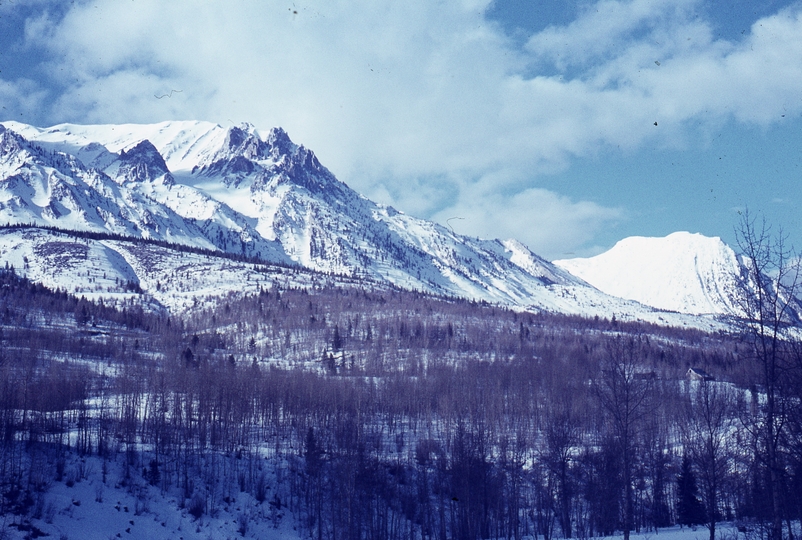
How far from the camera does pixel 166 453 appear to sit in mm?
56000

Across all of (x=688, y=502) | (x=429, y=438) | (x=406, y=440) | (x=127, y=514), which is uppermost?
(x=429, y=438)

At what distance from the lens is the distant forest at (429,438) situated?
112 feet

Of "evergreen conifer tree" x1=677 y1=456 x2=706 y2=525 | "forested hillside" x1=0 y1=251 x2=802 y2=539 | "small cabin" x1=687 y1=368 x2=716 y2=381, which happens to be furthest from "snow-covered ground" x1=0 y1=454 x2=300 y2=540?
"small cabin" x1=687 y1=368 x2=716 y2=381

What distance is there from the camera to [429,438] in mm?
74375

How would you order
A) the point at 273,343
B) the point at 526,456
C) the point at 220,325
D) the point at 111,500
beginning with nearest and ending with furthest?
1. the point at 111,500
2. the point at 526,456
3. the point at 273,343
4. the point at 220,325

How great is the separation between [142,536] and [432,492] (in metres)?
29.2

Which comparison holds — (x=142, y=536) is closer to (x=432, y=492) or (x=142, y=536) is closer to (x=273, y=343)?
(x=432, y=492)

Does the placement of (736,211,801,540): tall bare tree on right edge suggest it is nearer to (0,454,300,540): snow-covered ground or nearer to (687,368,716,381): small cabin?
(0,454,300,540): snow-covered ground

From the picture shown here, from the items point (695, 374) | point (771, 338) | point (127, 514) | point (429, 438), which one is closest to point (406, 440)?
point (429, 438)

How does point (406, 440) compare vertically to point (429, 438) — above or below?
below

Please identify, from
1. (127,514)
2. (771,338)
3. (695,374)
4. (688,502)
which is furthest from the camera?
(695,374)

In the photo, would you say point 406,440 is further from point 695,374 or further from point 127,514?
point 695,374

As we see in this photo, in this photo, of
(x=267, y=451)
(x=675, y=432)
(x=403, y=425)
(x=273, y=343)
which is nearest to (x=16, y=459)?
(x=267, y=451)

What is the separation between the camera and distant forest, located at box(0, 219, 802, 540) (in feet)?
112
